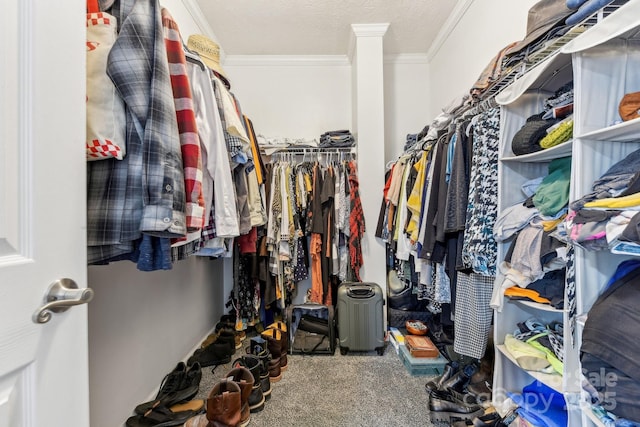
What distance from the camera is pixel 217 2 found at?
205 centimetres

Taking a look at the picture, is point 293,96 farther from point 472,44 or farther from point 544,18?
point 544,18

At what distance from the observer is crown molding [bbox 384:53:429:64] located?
2750 millimetres

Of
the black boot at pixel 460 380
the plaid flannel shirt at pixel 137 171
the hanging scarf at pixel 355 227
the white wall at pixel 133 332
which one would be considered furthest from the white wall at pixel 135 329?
the black boot at pixel 460 380

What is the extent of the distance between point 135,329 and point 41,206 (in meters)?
1.14

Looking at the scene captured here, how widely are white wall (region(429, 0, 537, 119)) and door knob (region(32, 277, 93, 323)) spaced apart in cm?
181

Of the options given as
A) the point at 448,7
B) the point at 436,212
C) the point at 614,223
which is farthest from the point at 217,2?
the point at 614,223

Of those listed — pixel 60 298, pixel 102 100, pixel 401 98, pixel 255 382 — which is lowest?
pixel 255 382

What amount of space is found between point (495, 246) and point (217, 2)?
244cm

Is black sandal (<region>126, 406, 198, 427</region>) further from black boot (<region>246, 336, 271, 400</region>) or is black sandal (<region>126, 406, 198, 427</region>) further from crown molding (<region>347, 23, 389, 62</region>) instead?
crown molding (<region>347, 23, 389, 62</region>)

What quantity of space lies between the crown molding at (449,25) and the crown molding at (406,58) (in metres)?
0.06

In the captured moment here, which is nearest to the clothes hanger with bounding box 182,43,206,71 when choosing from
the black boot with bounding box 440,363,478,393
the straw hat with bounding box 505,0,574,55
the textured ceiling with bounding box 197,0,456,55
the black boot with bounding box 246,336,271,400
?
the straw hat with bounding box 505,0,574,55

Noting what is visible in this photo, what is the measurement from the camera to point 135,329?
4.47 feet

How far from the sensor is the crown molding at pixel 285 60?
274 cm

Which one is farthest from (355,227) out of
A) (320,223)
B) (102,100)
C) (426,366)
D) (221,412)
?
(102,100)
